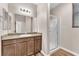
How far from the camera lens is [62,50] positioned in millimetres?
1879

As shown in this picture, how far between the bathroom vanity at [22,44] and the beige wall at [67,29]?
1.26 feet

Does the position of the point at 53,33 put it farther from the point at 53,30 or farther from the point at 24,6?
the point at 24,6

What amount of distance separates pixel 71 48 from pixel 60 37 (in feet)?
0.81

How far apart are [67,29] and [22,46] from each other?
771 millimetres

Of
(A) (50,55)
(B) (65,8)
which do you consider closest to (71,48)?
(A) (50,55)

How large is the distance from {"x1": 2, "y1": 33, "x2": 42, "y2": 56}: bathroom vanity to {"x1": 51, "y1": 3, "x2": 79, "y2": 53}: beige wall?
39 centimetres

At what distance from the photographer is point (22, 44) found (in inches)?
73.3

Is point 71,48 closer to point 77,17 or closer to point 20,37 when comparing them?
point 77,17

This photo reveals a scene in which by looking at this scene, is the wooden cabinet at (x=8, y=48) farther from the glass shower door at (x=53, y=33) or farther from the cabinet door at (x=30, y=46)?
the glass shower door at (x=53, y=33)

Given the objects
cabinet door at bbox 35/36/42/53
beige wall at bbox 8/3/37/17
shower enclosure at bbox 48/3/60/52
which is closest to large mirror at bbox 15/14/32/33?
beige wall at bbox 8/3/37/17

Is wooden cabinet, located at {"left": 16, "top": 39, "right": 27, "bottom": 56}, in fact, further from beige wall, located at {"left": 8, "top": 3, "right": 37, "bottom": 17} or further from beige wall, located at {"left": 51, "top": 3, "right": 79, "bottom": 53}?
beige wall, located at {"left": 51, "top": 3, "right": 79, "bottom": 53}

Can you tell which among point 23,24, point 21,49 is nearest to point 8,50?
point 21,49

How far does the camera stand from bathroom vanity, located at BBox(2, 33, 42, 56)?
178cm

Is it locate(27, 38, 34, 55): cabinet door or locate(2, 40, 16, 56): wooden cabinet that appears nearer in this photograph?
locate(2, 40, 16, 56): wooden cabinet
